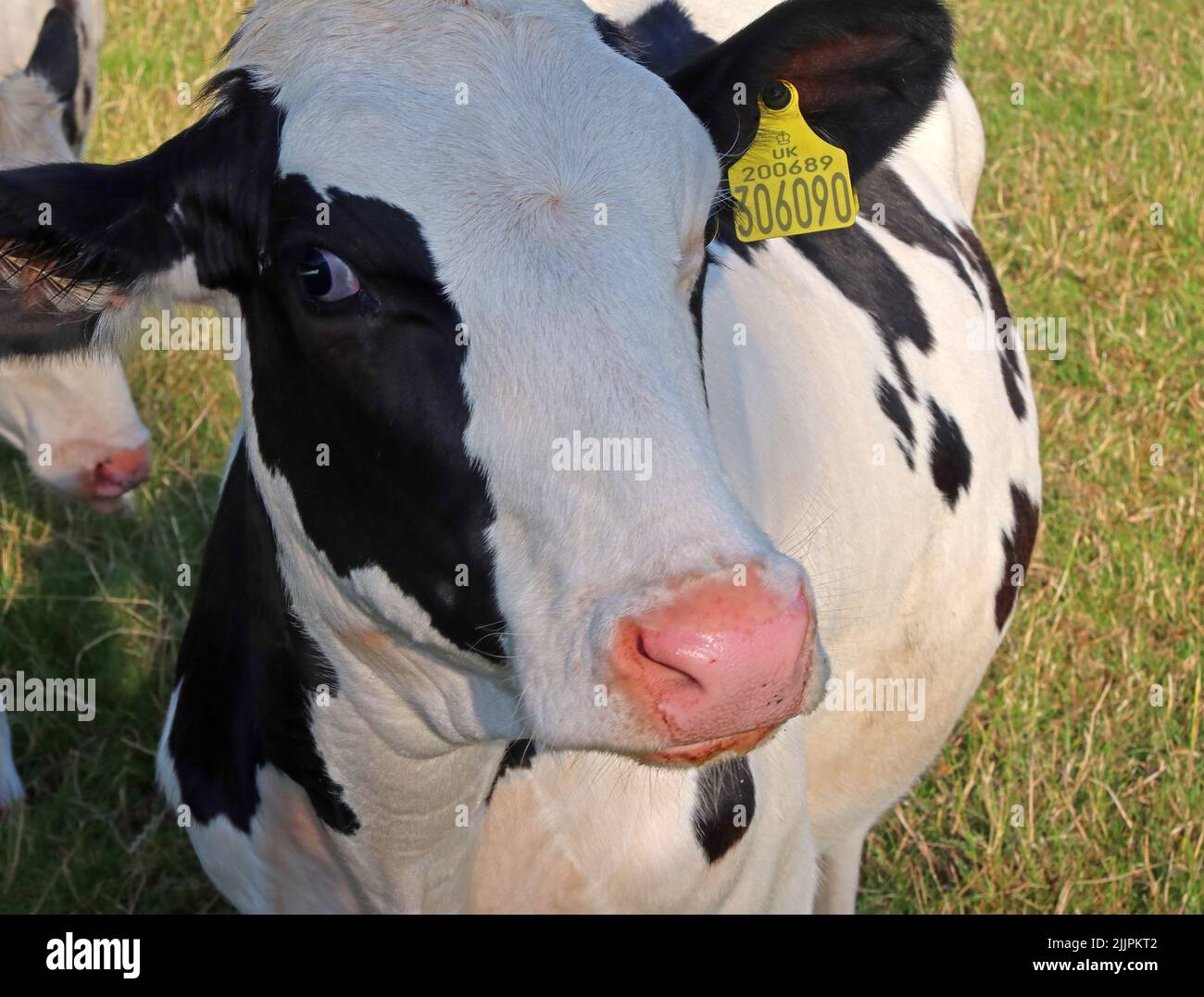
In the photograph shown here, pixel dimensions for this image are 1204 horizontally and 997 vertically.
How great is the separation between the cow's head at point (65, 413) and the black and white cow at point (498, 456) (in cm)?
177

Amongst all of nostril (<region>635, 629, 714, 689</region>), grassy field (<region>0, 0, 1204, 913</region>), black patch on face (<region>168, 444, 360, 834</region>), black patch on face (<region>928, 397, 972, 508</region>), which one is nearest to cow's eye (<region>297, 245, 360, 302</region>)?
black patch on face (<region>168, 444, 360, 834</region>)

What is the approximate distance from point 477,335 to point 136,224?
2.28 ft

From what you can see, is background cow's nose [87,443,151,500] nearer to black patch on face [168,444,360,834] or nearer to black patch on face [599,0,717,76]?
black patch on face [168,444,360,834]

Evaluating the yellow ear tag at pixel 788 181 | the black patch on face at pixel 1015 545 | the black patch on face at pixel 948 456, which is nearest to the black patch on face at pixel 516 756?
the yellow ear tag at pixel 788 181

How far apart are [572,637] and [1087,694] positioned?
10.6 ft

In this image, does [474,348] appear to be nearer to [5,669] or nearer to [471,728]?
[471,728]

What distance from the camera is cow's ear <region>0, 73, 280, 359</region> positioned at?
8.25ft

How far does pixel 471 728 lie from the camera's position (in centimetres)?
277

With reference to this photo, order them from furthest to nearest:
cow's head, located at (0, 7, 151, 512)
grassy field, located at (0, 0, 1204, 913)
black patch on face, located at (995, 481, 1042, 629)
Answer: cow's head, located at (0, 7, 151, 512) → black patch on face, located at (995, 481, 1042, 629) → grassy field, located at (0, 0, 1204, 913)

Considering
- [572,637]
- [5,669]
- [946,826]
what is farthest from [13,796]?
[572,637]

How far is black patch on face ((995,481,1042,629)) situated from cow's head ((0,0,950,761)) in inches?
87.1

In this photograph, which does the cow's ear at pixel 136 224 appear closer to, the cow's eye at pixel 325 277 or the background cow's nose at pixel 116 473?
the cow's eye at pixel 325 277

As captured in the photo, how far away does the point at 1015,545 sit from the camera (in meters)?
4.70

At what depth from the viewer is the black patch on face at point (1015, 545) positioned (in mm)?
4621
